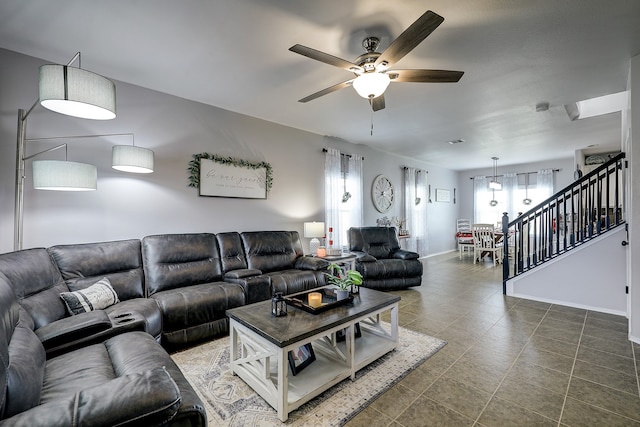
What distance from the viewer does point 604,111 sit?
4.09m

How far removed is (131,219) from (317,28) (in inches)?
110

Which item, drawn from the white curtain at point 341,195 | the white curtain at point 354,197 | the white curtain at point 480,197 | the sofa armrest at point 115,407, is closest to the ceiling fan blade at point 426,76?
the sofa armrest at point 115,407

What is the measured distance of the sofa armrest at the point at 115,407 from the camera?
0.86 metres

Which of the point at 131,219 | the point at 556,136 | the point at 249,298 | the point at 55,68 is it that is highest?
the point at 556,136

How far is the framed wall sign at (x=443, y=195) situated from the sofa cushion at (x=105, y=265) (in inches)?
302

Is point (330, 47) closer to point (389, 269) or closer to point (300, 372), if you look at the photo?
point (300, 372)

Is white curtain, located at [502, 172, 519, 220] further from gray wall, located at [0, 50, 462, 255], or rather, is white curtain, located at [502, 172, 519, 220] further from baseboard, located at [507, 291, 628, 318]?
gray wall, located at [0, 50, 462, 255]

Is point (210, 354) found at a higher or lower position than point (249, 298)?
lower

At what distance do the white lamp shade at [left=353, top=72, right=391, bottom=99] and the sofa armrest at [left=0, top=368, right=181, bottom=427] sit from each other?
2.15 m

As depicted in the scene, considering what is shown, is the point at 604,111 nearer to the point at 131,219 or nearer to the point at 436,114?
the point at 436,114

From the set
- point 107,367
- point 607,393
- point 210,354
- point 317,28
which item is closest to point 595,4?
point 317,28

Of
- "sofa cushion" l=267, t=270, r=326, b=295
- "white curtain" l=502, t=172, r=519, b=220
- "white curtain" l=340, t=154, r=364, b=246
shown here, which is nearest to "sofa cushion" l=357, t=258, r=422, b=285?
"sofa cushion" l=267, t=270, r=326, b=295

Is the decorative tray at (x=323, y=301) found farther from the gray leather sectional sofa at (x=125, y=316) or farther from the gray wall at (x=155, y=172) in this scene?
the gray wall at (x=155, y=172)

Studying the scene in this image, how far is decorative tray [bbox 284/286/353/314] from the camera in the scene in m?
2.16
